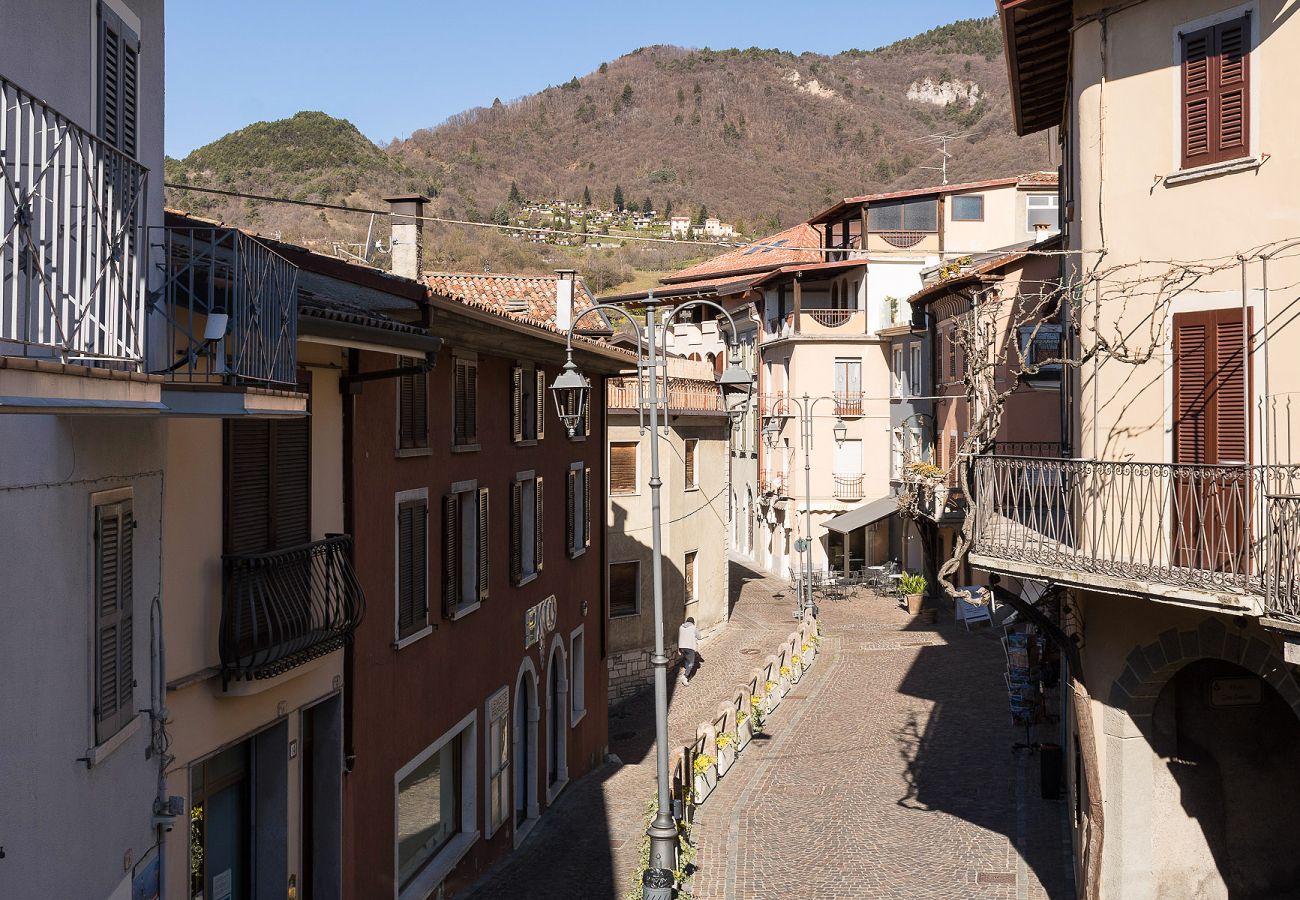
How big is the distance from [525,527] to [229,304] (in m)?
12.7

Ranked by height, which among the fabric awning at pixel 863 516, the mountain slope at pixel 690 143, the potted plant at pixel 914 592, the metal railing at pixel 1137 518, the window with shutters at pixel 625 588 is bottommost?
the potted plant at pixel 914 592

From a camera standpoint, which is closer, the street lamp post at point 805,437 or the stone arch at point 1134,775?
the stone arch at point 1134,775

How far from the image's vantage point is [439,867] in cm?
1534

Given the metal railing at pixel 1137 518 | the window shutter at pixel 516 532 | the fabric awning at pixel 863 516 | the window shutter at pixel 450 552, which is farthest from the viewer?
the fabric awning at pixel 863 516

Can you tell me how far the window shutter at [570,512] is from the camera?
74.6 feet

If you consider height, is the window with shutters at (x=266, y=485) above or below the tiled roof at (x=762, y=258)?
below

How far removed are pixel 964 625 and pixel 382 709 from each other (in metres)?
25.8

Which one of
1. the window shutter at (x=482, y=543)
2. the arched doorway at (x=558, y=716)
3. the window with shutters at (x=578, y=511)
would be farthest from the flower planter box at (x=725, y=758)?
the window shutter at (x=482, y=543)

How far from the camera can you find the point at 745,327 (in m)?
A: 58.0

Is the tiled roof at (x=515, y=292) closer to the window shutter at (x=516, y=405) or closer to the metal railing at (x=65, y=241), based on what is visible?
the window shutter at (x=516, y=405)

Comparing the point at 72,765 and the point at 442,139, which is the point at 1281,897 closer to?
the point at 72,765

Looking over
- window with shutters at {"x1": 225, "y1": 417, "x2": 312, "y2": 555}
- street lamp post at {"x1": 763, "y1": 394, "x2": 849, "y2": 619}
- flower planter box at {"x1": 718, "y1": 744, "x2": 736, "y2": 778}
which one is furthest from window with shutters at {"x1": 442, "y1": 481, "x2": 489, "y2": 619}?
street lamp post at {"x1": 763, "y1": 394, "x2": 849, "y2": 619}

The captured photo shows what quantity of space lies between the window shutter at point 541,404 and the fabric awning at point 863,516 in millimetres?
25002

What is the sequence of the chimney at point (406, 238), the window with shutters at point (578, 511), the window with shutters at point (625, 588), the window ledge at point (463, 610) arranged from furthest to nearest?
the window with shutters at point (625, 588)
the chimney at point (406, 238)
the window with shutters at point (578, 511)
the window ledge at point (463, 610)
